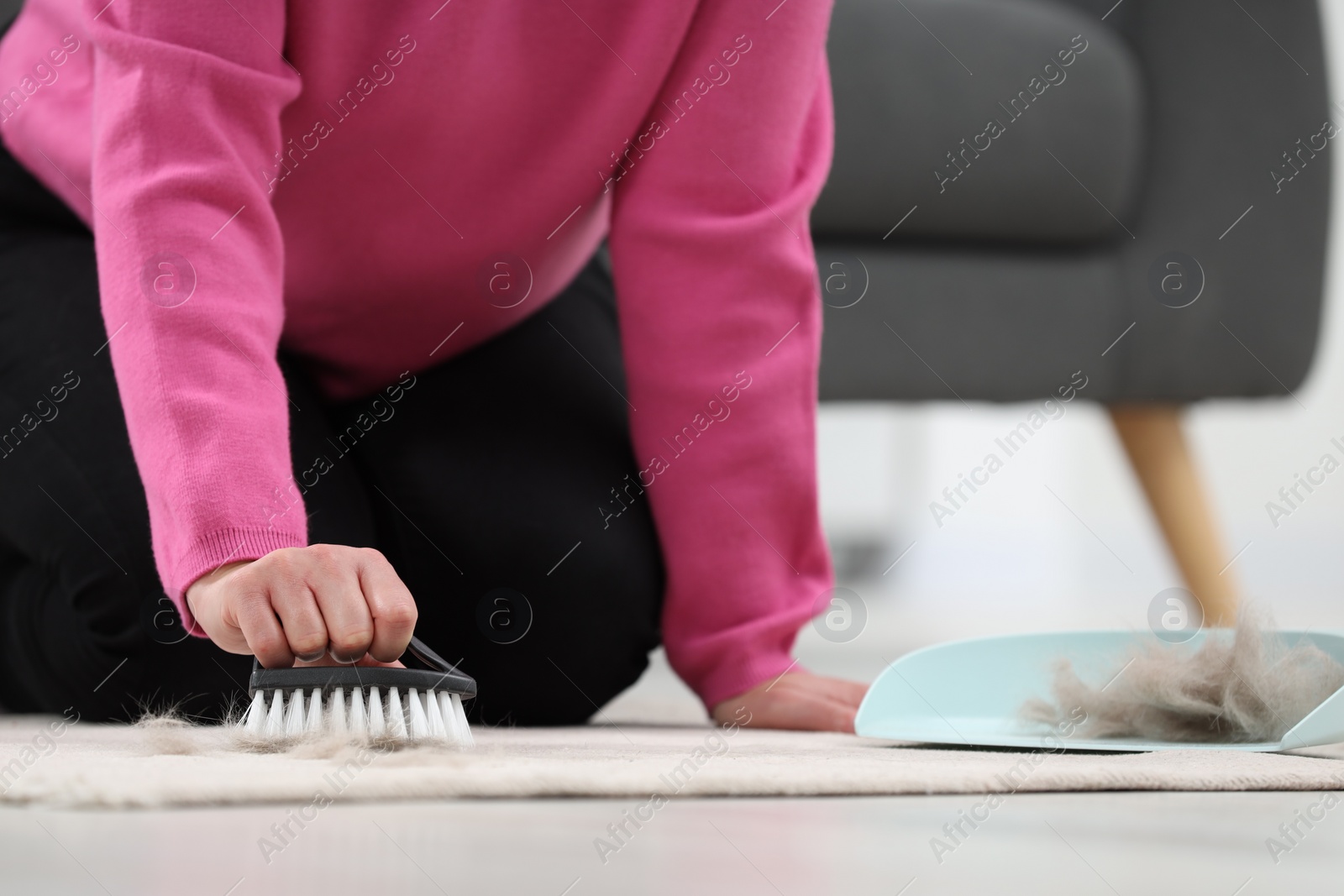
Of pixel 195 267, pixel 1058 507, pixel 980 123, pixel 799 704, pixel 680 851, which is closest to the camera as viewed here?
pixel 680 851

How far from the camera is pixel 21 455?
0.71m

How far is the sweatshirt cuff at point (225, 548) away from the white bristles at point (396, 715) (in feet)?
0.26

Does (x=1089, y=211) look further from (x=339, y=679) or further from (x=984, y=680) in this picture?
(x=339, y=679)

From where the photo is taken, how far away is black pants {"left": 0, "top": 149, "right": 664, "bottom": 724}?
27.1 inches

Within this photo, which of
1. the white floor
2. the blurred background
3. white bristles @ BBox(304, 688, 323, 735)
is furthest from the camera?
the blurred background

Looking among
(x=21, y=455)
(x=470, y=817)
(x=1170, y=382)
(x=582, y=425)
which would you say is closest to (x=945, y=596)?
(x=1170, y=382)

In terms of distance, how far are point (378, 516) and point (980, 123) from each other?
0.70 metres

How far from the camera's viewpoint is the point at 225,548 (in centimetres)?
50

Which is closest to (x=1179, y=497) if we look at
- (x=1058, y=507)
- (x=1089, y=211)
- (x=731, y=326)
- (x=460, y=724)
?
(x=1089, y=211)

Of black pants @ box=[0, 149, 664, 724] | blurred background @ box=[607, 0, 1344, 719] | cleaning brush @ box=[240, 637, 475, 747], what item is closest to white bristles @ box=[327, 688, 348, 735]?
cleaning brush @ box=[240, 637, 475, 747]

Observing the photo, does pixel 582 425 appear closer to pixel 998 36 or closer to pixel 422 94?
pixel 422 94

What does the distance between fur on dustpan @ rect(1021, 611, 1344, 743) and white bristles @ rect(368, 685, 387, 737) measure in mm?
301

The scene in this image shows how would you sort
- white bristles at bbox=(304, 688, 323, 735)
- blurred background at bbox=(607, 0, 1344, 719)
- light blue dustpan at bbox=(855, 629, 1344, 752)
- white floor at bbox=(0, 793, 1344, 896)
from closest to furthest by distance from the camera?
white floor at bbox=(0, 793, 1344, 896)
white bristles at bbox=(304, 688, 323, 735)
light blue dustpan at bbox=(855, 629, 1344, 752)
blurred background at bbox=(607, 0, 1344, 719)

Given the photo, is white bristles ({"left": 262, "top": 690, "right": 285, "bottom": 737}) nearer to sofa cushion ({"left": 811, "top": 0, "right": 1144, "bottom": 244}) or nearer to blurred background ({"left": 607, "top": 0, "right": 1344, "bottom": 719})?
sofa cushion ({"left": 811, "top": 0, "right": 1144, "bottom": 244})
